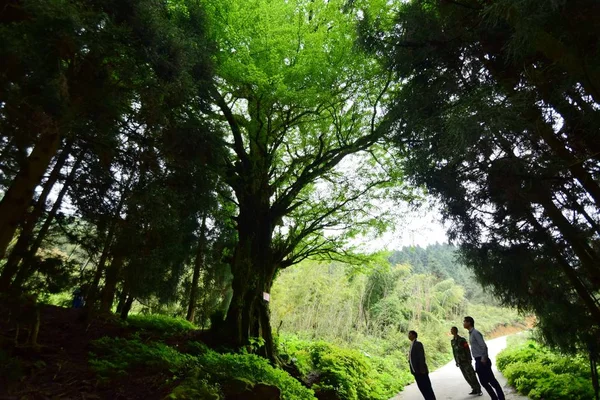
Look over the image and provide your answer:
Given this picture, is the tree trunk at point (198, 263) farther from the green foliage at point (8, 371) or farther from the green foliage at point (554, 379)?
the green foliage at point (554, 379)

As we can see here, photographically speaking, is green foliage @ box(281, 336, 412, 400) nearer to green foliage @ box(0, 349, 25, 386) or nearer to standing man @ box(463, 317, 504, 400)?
standing man @ box(463, 317, 504, 400)

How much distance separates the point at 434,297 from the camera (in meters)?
25.2

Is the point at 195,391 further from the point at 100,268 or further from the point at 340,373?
the point at 340,373

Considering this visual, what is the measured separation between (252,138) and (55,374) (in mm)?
5358

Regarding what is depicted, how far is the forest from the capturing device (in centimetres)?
309

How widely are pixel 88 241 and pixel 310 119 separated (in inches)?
197

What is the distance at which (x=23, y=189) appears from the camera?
3.64 m

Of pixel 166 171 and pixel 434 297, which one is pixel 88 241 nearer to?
pixel 166 171

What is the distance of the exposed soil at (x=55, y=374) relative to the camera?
3059 millimetres

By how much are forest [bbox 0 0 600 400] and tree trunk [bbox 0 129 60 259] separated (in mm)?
21

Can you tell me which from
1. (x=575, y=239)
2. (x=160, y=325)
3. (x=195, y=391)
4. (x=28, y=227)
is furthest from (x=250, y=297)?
(x=575, y=239)

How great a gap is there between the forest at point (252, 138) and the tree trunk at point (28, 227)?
3 cm

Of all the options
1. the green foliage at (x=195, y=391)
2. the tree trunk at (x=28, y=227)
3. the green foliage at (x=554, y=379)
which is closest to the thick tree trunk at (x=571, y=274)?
the green foliage at (x=554, y=379)

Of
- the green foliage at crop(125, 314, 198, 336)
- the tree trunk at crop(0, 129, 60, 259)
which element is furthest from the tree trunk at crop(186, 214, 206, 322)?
the tree trunk at crop(0, 129, 60, 259)
